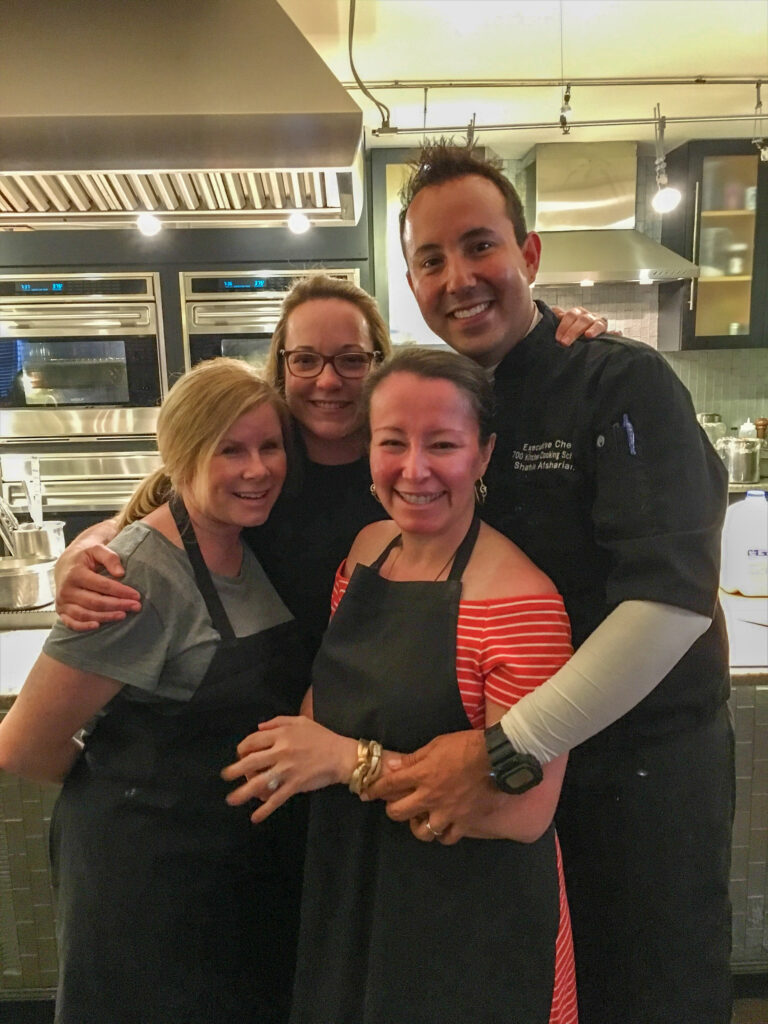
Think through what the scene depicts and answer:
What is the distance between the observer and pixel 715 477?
1.06 metres

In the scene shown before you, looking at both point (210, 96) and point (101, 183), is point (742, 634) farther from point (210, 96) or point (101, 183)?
point (101, 183)

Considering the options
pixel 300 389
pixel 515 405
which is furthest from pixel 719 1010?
pixel 300 389

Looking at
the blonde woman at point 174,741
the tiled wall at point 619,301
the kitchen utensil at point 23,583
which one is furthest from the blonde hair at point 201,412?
the tiled wall at point 619,301

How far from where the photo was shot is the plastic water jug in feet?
6.66

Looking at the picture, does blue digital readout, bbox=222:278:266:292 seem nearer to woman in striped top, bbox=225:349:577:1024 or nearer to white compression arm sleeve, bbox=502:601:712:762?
woman in striped top, bbox=225:349:577:1024

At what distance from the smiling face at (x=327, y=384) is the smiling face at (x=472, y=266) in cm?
18

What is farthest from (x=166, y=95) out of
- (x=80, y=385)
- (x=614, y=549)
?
(x=80, y=385)

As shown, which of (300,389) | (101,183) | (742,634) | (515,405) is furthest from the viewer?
(742,634)

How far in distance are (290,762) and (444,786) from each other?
0.20 m

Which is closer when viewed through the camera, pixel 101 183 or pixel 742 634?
pixel 101 183

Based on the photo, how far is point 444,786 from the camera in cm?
91

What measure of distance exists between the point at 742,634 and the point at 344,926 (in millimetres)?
1262

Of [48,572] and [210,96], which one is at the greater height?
[210,96]

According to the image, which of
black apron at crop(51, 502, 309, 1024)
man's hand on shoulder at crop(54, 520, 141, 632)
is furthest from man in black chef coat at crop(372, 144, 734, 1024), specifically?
man's hand on shoulder at crop(54, 520, 141, 632)
